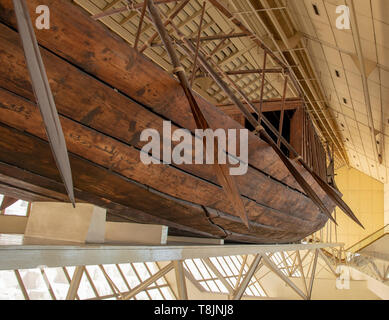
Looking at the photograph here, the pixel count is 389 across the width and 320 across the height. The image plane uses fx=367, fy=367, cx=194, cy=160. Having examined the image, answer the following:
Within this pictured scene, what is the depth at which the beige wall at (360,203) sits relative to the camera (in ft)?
77.2

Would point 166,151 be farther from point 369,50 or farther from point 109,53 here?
point 369,50

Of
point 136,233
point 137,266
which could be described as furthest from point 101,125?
point 137,266

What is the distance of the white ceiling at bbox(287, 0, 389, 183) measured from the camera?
236 inches

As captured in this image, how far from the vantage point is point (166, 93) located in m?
2.16

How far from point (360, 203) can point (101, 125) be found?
82.8 ft

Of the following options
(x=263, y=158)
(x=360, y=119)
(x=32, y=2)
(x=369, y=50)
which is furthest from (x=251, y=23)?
(x=32, y=2)

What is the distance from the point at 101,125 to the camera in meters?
2.01

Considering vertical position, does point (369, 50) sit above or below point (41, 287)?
above

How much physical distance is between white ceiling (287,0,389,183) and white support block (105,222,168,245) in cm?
495

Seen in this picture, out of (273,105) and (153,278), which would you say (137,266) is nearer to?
(153,278)

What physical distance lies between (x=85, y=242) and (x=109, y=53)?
96 cm

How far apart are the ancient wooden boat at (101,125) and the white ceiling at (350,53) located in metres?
4.18
